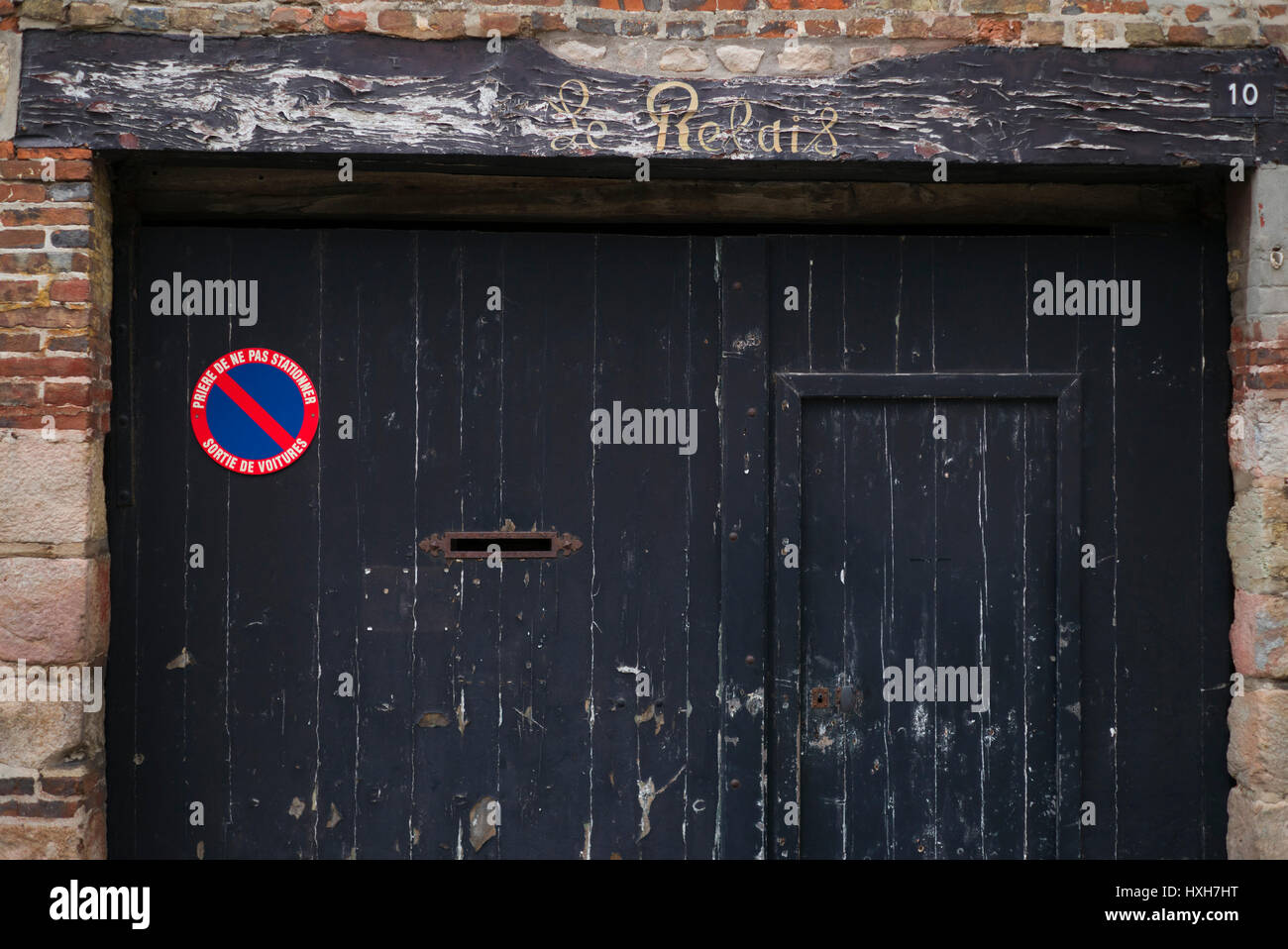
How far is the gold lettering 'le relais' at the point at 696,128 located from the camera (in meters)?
3.03

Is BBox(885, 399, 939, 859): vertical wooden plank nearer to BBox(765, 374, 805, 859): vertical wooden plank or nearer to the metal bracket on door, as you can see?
the metal bracket on door

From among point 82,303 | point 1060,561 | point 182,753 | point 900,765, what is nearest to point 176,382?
point 82,303

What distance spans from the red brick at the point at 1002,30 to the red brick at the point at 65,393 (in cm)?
291

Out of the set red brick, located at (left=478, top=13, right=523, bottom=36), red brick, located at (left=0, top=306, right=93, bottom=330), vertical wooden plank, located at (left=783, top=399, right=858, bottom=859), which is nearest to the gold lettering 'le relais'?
red brick, located at (left=478, top=13, right=523, bottom=36)

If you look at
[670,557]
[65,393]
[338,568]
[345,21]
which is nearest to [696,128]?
[345,21]

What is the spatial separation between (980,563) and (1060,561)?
0.25 m

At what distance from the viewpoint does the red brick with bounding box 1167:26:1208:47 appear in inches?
120

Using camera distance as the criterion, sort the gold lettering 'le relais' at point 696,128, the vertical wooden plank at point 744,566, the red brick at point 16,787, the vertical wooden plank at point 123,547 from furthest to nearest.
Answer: the vertical wooden plank at point 744,566, the vertical wooden plank at point 123,547, the gold lettering 'le relais' at point 696,128, the red brick at point 16,787

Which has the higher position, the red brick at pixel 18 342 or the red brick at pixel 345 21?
the red brick at pixel 345 21

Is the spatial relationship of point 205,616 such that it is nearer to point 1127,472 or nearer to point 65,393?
point 65,393

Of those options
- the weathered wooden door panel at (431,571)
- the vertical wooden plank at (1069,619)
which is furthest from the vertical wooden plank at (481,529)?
the vertical wooden plank at (1069,619)

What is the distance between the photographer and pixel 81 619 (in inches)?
116

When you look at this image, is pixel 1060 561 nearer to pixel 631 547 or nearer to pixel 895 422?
pixel 895 422

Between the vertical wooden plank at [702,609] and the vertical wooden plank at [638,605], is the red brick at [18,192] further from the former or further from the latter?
the vertical wooden plank at [702,609]
